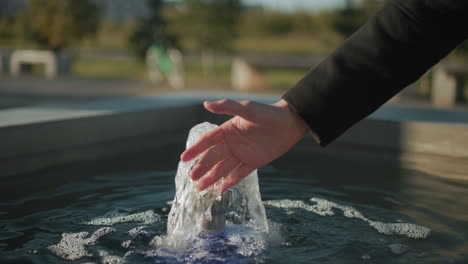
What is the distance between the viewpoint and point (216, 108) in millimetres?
1785

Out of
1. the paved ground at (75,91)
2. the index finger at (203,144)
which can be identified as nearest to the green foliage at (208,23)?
the paved ground at (75,91)

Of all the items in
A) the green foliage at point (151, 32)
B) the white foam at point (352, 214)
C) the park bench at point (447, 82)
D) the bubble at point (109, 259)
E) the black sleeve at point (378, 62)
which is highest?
the green foliage at point (151, 32)

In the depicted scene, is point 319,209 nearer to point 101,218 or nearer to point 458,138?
point 101,218

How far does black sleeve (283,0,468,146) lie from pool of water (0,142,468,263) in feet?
3.34

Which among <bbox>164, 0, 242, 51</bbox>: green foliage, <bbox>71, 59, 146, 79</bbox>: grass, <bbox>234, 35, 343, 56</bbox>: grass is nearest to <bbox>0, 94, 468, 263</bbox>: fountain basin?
<bbox>164, 0, 242, 51</bbox>: green foliage

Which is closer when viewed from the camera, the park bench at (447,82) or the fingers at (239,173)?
the fingers at (239,173)

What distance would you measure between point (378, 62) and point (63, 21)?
57.1ft

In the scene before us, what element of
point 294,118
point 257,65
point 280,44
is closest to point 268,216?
point 294,118

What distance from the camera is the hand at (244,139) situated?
72.5 inches

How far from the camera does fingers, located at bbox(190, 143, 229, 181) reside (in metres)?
1.92

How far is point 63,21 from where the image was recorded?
56.9 ft

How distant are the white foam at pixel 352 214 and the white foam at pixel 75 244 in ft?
4.08

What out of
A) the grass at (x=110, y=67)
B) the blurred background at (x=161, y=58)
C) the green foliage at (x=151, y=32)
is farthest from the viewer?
the grass at (x=110, y=67)

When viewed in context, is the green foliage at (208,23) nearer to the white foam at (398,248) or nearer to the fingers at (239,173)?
the white foam at (398,248)
